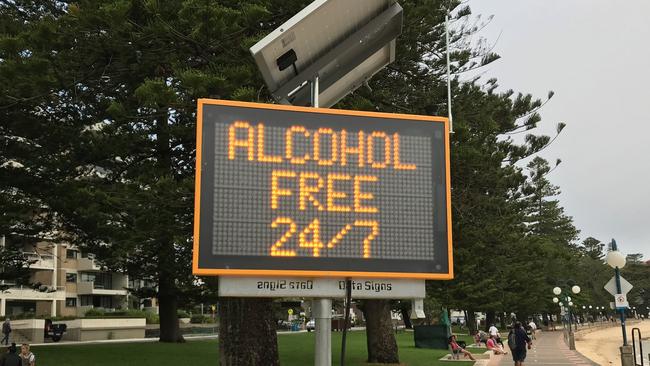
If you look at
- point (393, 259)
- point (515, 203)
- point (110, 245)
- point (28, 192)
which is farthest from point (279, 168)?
point (110, 245)

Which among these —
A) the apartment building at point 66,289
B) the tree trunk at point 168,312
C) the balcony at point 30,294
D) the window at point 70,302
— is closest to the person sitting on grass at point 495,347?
the tree trunk at point 168,312

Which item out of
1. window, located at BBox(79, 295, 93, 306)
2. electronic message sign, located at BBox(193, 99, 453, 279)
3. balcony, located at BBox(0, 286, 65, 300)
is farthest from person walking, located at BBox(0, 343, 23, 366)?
window, located at BBox(79, 295, 93, 306)

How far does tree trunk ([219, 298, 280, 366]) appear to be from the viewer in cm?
1175

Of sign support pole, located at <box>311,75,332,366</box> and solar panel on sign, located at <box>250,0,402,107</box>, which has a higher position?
solar panel on sign, located at <box>250,0,402,107</box>

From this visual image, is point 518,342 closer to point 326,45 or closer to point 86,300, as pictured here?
point 326,45

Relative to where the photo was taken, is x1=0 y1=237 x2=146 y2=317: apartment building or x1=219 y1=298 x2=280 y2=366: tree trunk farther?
x1=0 y1=237 x2=146 y2=317: apartment building

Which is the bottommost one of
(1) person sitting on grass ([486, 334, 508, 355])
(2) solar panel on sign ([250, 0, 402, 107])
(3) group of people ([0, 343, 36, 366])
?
(1) person sitting on grass ([486, 334, 508, 355])

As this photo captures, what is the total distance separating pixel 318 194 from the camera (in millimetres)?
5270

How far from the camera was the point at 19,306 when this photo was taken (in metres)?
53.2

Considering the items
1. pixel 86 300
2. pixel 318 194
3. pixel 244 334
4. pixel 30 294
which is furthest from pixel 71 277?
pixel 318 194

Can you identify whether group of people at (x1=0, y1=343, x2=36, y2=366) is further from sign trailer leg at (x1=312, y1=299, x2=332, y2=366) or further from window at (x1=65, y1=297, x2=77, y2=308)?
window at (x1=65, y1=297, x2=77, y2=308)

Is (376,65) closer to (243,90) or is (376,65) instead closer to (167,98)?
(243,90)

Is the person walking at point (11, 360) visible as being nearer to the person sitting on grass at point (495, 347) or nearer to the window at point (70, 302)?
the person sitting on grass at point (495, 347)

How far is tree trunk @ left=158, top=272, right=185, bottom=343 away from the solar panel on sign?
23.9 meters
